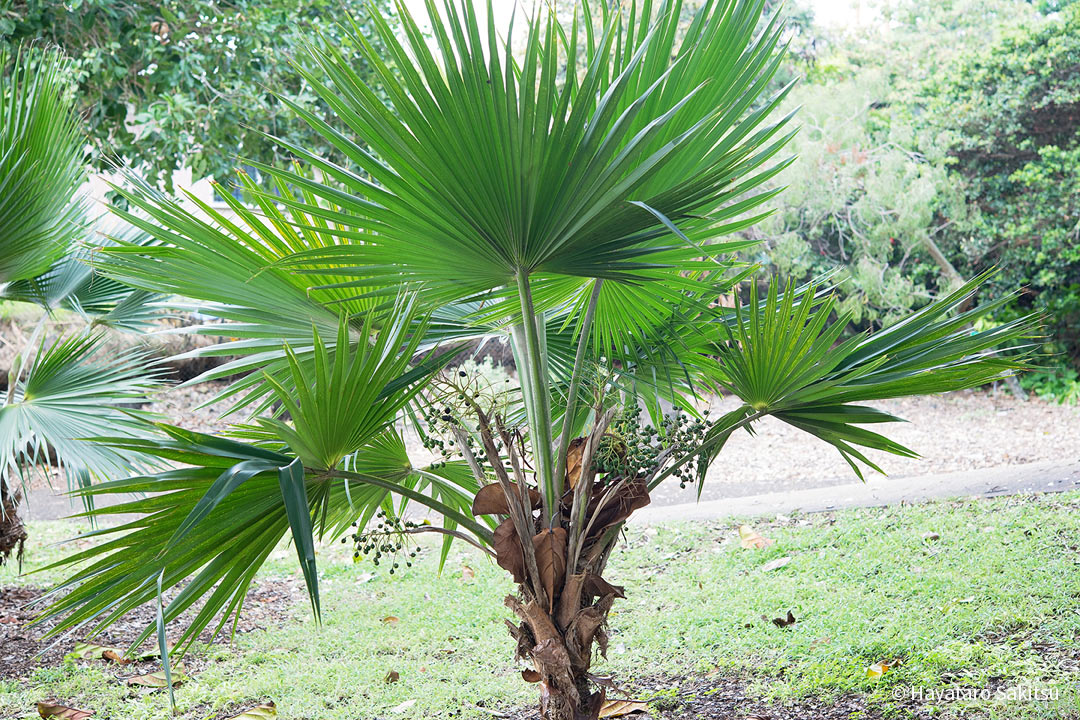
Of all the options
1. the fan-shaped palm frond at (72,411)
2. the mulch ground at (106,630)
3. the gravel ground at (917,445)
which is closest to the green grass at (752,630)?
the mulch ground at (106,630)

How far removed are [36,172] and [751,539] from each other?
13.4 ft

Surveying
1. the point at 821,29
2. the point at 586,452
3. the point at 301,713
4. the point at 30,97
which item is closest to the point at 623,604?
the point at 301,713

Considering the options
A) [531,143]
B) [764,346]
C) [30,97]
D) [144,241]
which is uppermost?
[30,97]

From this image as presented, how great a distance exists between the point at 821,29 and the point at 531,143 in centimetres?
1684

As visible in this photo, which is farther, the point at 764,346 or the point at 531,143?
the point at 764,346

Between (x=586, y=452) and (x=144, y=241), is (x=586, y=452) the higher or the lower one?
the lower one

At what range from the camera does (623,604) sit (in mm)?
4199

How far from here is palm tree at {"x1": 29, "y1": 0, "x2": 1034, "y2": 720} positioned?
1.68 meters

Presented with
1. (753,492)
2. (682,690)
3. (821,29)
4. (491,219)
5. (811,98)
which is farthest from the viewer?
(821,29)

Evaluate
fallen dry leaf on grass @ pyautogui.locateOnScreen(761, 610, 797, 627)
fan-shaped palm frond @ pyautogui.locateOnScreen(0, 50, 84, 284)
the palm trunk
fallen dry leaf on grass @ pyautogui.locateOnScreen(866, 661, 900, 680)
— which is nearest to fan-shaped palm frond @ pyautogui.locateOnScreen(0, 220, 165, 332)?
fan-shaped palm frond @ pyautogui.locateOnScreen(0, 50, 84, 284)

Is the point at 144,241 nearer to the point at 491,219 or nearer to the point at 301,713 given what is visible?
the point at 301,713

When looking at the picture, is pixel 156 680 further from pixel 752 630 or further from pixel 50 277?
pixel 752 630

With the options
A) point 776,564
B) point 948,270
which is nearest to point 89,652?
point 776,564

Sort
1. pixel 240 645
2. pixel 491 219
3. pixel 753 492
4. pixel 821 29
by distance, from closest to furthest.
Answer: pixel 491 219 < pixel 240 645 < pixel 753 492 < pixel 821 29
